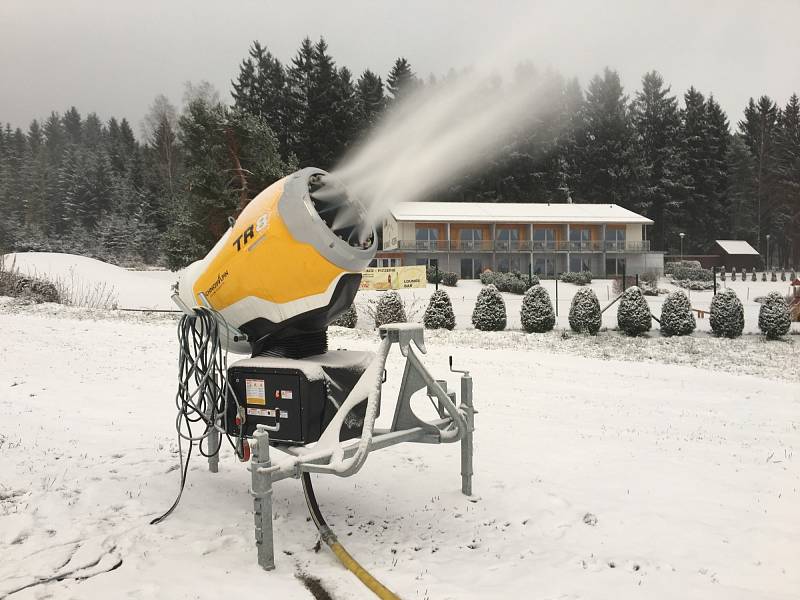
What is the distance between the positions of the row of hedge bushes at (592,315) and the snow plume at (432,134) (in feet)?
46.2

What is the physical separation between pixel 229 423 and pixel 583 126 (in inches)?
2793

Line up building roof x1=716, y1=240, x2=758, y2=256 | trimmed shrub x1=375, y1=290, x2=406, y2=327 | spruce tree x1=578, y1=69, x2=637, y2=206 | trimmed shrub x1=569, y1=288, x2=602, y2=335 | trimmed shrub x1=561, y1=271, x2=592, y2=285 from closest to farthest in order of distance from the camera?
1. trimmed shrub x1=375, y1=290, x2=406, y2=327
2. trimmed shrub x1=569, y1=288, x2=602, y2=335
3. trimmed shrub x1=561, y1=271, x2=592, y2=285
4. building roof x1=716, y1=240, x2=758, y2=256
5. spruce tree x1=578, y1=69, x2=637, y2=206

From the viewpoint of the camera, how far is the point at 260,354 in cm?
455

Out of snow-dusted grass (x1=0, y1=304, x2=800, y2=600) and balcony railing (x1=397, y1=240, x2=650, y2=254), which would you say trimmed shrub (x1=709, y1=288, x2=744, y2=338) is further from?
balcony railing (x1=397, y1=240, x2=650, y2=254)

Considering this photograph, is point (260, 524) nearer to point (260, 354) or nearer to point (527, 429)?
point (260, 354)

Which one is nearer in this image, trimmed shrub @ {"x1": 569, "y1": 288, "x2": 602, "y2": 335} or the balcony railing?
trimmed shrub @ {"x1": 569, "y1": 288, "x2": 602, "y2": 335}

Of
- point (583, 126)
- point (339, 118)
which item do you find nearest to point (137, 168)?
point (339, 118)

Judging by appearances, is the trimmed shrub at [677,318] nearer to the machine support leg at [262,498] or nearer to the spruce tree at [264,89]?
the machine support leg at [262,498]

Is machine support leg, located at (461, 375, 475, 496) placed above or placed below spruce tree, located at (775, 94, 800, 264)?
below

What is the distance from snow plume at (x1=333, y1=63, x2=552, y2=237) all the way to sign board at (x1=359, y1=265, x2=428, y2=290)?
84.1 feet

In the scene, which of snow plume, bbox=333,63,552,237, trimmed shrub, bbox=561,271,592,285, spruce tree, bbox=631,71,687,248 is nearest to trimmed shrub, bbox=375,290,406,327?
snow plume, bbox=333,63,552,237

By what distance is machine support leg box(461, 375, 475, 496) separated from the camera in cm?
501

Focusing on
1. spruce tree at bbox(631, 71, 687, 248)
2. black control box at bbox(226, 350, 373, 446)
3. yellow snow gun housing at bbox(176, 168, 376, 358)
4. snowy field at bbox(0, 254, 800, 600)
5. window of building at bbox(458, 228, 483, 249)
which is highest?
spruce tree at bbox(631, 71, 687, 248)

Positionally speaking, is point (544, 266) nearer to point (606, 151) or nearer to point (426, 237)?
point (426, 237)
